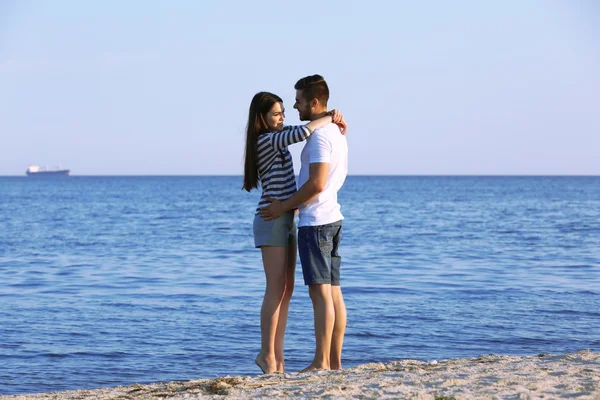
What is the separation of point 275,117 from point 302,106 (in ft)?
0.66

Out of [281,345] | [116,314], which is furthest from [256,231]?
[116,314]

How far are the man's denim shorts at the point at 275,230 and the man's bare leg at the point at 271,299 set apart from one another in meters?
0.04

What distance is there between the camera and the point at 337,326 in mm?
5688

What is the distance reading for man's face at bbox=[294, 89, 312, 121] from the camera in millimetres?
5297

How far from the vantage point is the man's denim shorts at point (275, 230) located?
537cm

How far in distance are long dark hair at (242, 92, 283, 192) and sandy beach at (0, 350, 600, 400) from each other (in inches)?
52.1

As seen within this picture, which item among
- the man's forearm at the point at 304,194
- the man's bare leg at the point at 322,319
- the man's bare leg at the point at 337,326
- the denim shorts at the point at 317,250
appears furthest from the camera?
the man's bare leg at the point at 337,326

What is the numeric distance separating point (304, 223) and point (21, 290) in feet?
27.2

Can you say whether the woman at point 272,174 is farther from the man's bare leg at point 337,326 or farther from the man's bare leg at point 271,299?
the man's bare leg at point 337,326

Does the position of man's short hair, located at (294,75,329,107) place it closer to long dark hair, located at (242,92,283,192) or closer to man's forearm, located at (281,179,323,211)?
long dark hair, located at (242,92,283,192)

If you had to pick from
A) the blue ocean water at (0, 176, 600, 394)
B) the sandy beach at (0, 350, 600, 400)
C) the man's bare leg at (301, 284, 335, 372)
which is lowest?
the blue ocean water at (0, 176, 600, 394)

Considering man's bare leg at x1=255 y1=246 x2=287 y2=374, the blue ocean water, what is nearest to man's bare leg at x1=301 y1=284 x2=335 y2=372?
man's bare leg at x1=255 y1=246 x2=287 y2=374

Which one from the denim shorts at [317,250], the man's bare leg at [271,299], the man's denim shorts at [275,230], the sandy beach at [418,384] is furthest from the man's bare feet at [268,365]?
the man's denim shorts at [275,230]

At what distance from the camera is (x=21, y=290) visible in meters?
12.3
